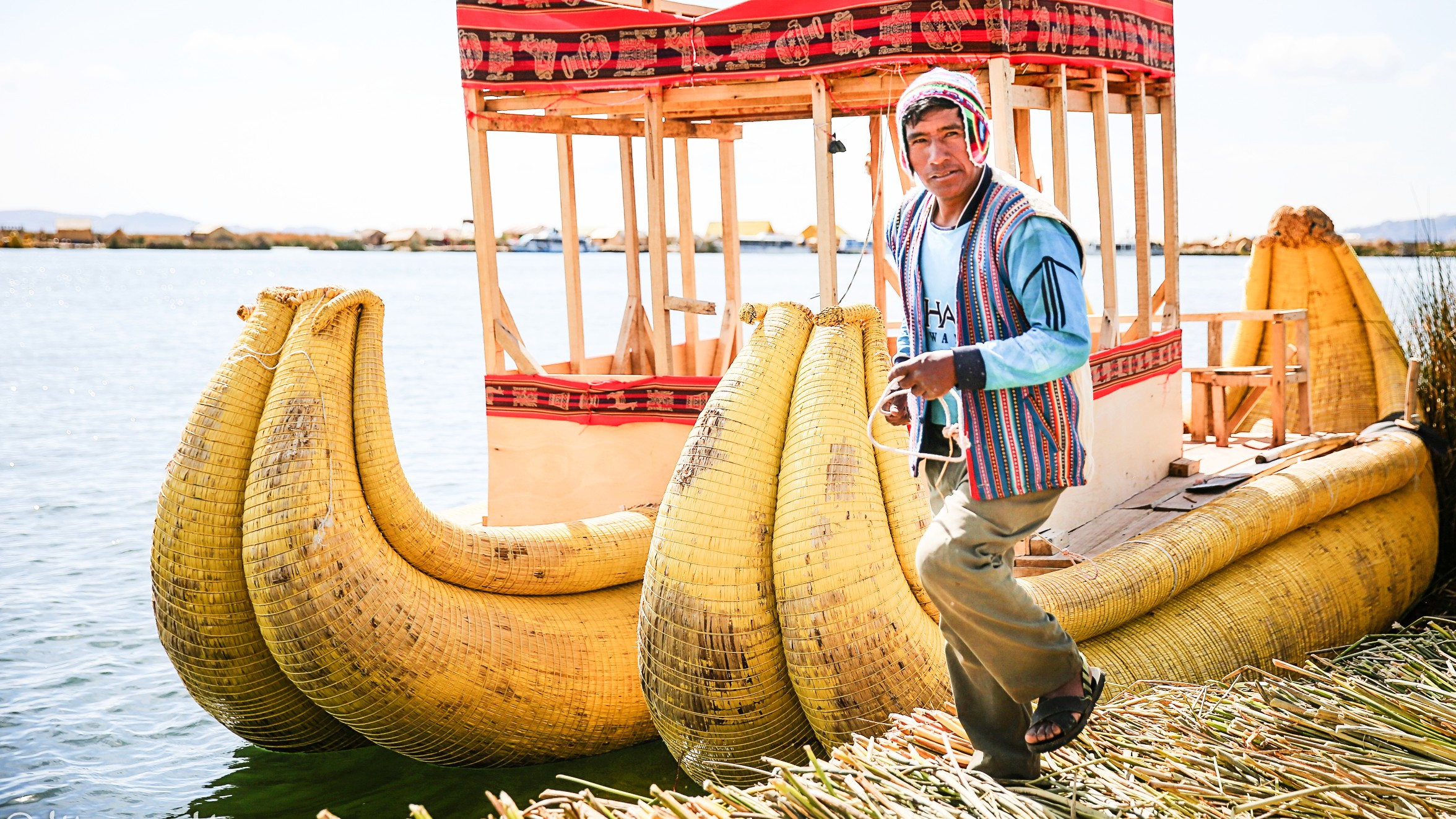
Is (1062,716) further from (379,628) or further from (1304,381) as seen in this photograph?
(1304,381)

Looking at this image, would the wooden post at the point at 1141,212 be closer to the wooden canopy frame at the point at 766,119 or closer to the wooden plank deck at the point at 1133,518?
the wooden canopy frame at the point at 766,119

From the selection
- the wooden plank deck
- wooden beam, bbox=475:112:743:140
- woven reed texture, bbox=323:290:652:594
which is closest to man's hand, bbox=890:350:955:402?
woven reed texture, bbox=323:290:652:594

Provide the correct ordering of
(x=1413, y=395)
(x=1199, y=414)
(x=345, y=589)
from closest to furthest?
1. (x=345, y=589)
2. (x=1413, y=395)
3. (x=1199, y=414)

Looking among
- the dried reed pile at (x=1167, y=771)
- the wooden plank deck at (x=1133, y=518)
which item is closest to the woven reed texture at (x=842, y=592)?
the dried reed pile at (x=1167, y=771)

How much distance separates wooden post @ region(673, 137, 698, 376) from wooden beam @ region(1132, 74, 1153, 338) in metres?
2.85

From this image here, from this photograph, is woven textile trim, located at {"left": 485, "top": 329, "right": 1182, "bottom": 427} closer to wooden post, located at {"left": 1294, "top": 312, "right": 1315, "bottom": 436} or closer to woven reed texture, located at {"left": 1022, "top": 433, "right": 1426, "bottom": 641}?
woven reed texture, located at {"left": 1022, "top": 433, "right": 1426, "bottom": 641}

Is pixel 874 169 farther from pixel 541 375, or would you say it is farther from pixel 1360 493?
pixel 1360 493

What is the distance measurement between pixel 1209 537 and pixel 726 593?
8.65 ft

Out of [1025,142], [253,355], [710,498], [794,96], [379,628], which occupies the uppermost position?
[794,96]

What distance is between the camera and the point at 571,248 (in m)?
8.22

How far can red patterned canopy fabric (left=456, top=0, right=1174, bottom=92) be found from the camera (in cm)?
650

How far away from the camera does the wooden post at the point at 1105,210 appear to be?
758 cm

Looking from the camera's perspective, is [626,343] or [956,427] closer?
[956,427]

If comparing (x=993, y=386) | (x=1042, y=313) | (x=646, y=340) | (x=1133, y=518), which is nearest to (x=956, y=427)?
Result: (x=993, y=386)
